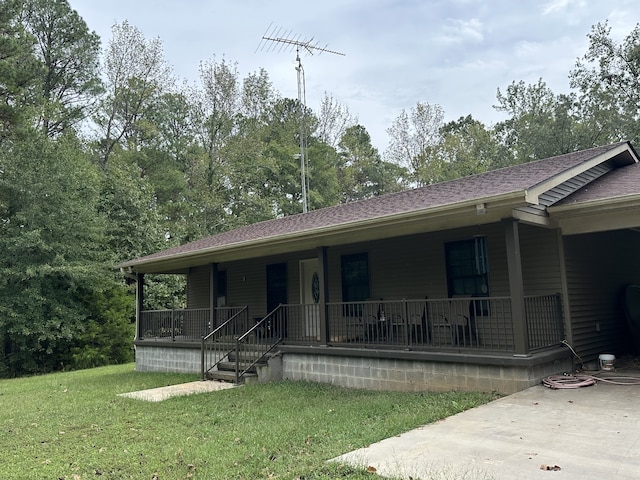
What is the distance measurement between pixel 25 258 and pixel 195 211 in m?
9.72

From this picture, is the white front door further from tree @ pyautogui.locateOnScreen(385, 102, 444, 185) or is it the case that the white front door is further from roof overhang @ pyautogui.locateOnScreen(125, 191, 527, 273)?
tree @ pyautogui.locateOnScreen(385, 102, 444, 185)

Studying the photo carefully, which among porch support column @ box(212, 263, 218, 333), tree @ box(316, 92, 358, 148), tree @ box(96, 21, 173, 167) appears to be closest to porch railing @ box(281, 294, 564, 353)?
porch support column @ box(212, 263, 218, 333)

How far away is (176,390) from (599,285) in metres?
7.75

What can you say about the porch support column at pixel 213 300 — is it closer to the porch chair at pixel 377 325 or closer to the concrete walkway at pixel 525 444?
the porch chair at pixel 377 325

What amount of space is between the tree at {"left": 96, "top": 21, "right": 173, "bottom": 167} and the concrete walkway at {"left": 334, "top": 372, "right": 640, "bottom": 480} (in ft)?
74.5

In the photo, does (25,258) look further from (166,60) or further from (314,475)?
(314,475)

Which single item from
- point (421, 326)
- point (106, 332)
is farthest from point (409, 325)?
point (106, 332)

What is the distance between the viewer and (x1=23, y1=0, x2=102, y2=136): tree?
21897 mm

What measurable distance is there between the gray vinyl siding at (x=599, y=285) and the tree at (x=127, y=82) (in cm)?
2146

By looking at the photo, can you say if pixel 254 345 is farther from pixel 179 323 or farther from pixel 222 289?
pixel 222 289

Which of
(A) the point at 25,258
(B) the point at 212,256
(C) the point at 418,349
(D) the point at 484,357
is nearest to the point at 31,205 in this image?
(A) the point at 25,258

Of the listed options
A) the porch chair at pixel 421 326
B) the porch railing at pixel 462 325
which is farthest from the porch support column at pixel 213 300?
the porch chair at pixel 421 326

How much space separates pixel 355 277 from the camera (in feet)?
34.9

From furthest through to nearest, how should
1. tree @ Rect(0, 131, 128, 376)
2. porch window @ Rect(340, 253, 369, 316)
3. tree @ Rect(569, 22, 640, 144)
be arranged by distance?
1. tree @ Rect(569, 22, 640, 144)
2. tree @ Rect(0, 131, 128, 376)
3. porch window @ Rect(340, 253, 369, 316)
